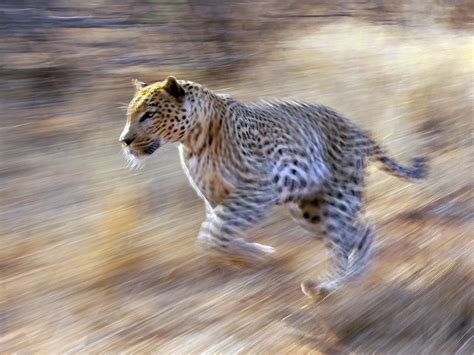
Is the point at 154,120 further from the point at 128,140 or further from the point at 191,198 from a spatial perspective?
the point at 191,198

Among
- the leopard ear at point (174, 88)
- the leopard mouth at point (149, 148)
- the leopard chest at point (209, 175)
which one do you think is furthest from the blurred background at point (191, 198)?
the leopard ear at point (174, 88)

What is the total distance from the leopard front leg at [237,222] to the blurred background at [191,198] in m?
0.47

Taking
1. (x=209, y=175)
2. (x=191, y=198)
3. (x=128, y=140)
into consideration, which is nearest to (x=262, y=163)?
(x=209, y=175)

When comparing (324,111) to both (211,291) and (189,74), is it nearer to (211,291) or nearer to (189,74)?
(211,291)

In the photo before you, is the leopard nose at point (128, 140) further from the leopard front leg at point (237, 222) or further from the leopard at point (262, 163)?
the leopard front leg at point (237, 222)

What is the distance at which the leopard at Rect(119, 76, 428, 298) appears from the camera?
203 inches

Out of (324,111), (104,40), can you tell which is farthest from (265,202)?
(104,40)

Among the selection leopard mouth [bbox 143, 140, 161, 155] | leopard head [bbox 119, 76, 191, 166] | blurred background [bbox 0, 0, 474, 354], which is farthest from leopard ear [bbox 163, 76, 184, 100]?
blurred background [bbox 0, 0, 474, 354]

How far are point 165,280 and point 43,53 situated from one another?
12.6 ft

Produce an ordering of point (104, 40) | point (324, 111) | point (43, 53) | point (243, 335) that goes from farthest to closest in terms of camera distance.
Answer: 1. point (104, 40)
2. point (43, 53)
3. point (324, 111)
4. point (243, 335)

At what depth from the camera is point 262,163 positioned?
5480 millimetres

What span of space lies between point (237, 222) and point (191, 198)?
1.82 m

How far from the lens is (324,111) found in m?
6.22

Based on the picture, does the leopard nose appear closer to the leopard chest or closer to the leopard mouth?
the leopard mouth
